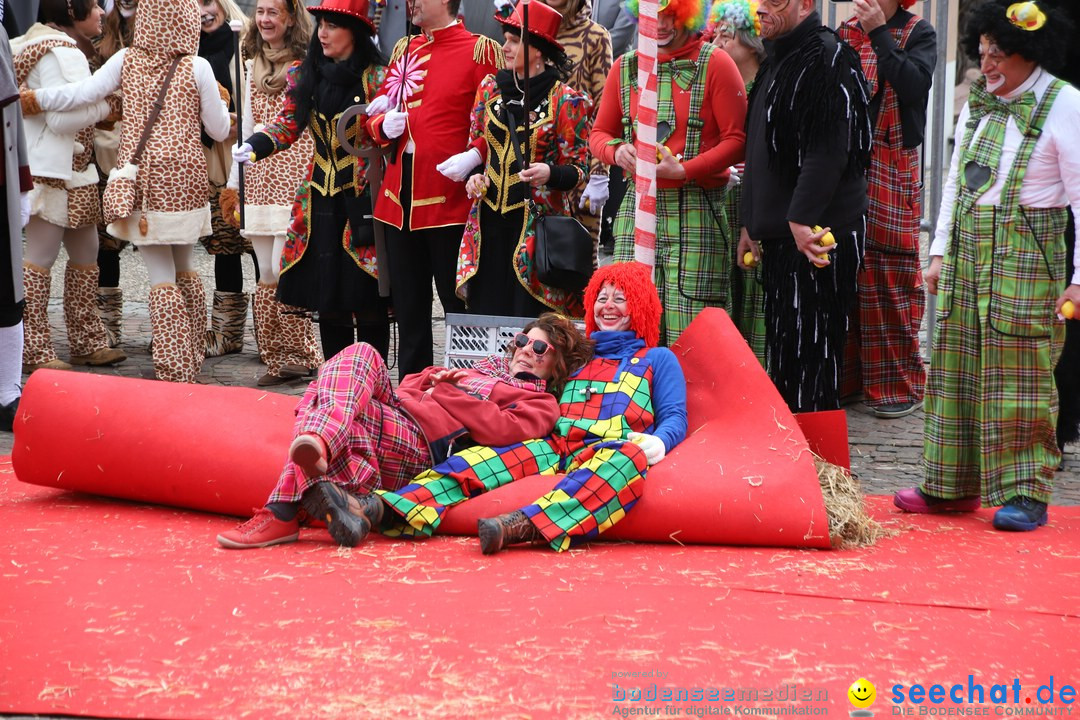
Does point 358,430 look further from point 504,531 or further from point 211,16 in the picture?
point 211,16

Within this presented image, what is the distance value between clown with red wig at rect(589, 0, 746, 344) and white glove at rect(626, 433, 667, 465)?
101cm

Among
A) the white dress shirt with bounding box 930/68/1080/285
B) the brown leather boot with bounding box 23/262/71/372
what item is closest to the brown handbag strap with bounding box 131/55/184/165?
the brown leather boot with bounding box 23/262/71/372

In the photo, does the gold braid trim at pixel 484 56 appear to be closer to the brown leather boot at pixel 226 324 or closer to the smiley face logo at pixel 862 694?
the brown leather boot at pixel 226 324

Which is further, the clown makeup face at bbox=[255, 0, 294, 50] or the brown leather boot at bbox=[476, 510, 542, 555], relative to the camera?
the clown makeup face at bbox=[255, 0, 294, 50]

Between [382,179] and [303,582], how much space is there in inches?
112

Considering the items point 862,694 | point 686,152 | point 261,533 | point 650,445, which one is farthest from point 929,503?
point 261,533

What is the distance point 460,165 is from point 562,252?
25.7 inches

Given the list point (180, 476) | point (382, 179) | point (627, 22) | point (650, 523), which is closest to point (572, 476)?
point (650, 523)

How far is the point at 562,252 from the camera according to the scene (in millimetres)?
5703

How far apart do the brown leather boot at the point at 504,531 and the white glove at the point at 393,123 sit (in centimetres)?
Result: 237

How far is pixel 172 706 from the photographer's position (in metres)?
3.13

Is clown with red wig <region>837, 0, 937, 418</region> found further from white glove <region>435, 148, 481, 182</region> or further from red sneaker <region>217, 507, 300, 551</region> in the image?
red sneaker <region>217, 507, 300, 551</region>

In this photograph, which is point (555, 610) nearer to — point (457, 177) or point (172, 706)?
point (172, 706)

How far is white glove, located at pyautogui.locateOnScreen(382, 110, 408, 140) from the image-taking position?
20.1ft
